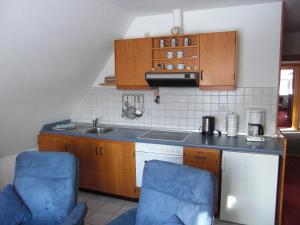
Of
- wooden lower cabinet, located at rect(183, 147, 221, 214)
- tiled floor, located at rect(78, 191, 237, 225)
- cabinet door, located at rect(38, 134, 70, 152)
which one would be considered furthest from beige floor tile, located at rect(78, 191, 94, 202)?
wooden lower cabinet, located at rect(183, 147, 221, 214)

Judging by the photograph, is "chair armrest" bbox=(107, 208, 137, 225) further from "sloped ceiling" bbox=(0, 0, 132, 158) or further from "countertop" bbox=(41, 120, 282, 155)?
"sloped ceiling" bbox=(0, 0, 132, 158)

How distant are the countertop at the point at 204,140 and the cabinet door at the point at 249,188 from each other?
7 cm

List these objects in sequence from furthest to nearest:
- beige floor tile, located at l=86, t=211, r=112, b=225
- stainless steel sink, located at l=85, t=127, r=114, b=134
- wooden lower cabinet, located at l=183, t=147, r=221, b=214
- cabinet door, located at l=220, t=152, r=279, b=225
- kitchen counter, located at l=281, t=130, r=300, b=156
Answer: kitchen counter, located at l=281, t=130, r=300, b=156
stainless steel sink, located at l=85, t=127, r=114, b=134
beige floor tile, located at l=86, t=211, r=112, b=225
wooden lower cabinet, located at l=183, t=147, r=221, b=214
cabinet door, located at l=220, t=152, r=279, b=225

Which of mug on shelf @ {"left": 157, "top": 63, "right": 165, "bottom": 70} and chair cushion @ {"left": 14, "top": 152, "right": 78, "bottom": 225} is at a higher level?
mug on shelf @ {"left": 157, "top": 63, "right": 165, "bottom": 70}

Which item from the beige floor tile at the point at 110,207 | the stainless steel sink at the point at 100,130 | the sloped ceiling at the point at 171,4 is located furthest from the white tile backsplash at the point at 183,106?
the beige floor tile at the point at 110,207

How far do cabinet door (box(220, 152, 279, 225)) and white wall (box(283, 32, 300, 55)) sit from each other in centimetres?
275

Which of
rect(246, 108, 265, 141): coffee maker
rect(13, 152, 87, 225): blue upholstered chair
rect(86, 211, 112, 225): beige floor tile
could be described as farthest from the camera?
rect(246, 108, 265, 141): coffee maker

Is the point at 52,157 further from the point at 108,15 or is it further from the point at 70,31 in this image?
the point at 108,15

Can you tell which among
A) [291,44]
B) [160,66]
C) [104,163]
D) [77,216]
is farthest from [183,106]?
[291,44]

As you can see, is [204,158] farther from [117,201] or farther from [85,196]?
[85,196]

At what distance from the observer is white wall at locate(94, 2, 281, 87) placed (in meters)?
2.77

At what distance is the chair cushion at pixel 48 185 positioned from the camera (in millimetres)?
1971

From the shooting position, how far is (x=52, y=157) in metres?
2.12

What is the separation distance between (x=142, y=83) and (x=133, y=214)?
1648mm
